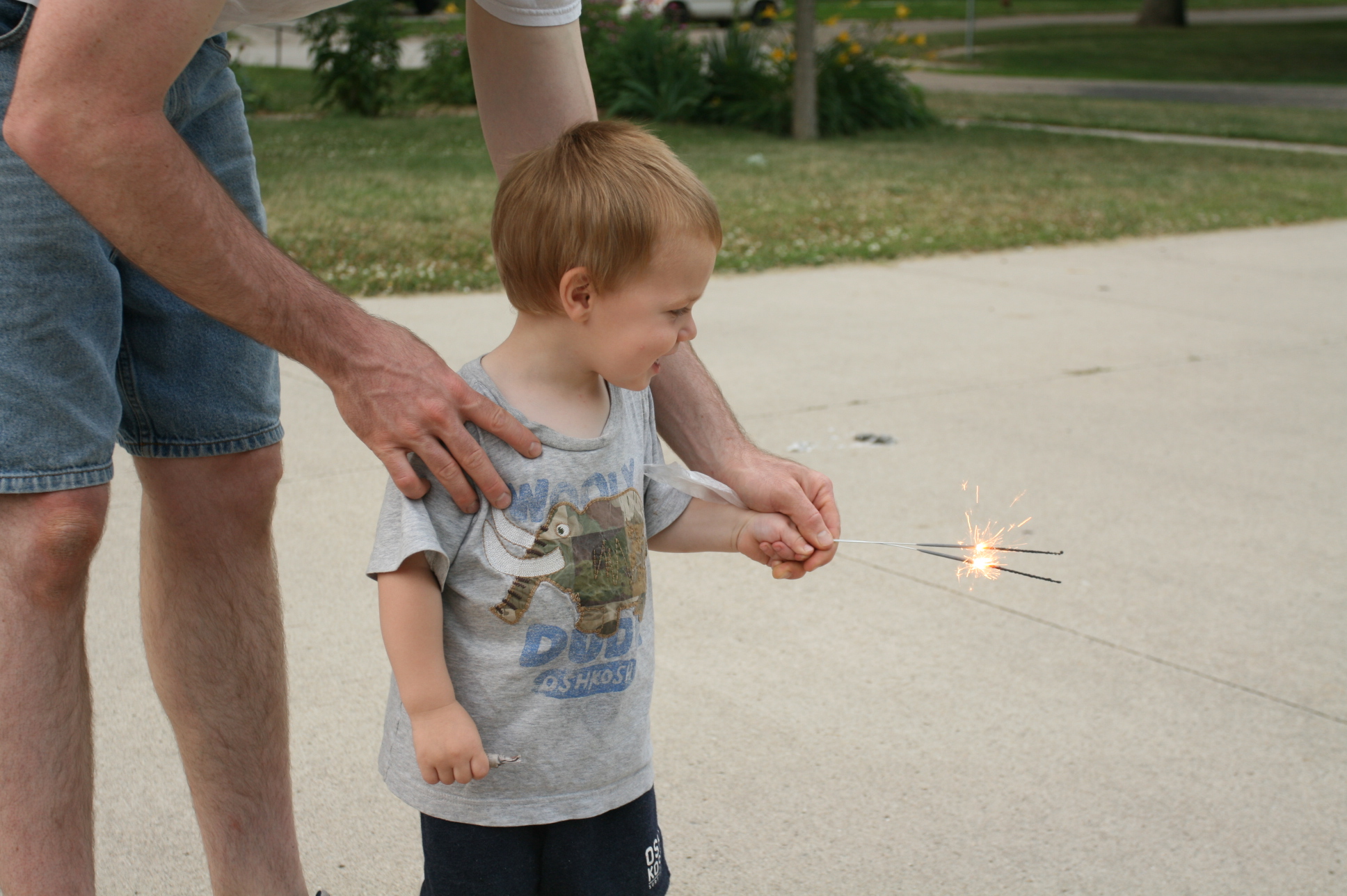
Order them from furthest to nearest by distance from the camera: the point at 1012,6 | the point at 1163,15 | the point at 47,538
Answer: the point at 1012,6 → the point at 1163,15 → the point at 47,538

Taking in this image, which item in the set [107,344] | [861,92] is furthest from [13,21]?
[861,92]

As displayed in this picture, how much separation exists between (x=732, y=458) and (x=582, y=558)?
32 centimetres

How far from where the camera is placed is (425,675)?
1434 millimetres

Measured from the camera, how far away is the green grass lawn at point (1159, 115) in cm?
1527

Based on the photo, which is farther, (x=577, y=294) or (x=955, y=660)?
(x=955, y=660)

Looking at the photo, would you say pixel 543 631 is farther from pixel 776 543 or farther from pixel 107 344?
pixel 107 344

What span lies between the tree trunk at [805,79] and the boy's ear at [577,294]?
12088mm

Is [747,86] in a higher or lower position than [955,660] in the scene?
higher

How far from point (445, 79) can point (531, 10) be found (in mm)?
15051

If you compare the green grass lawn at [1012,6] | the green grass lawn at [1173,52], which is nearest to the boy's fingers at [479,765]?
the green grass lawn at [1173,52]

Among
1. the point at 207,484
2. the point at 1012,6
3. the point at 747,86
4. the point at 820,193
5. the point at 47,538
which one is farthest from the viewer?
the point at 1012,6

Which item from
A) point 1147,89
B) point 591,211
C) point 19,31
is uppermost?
point 19,31

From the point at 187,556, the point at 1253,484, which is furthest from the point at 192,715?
the point at 1253,484

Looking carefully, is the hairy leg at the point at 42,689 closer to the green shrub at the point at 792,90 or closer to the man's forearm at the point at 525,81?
the man's forearm at the point at 525,81
